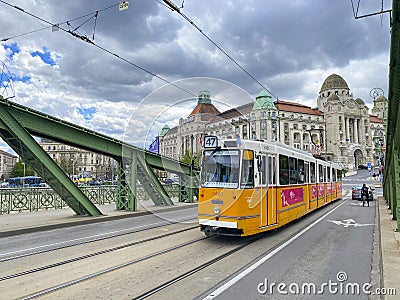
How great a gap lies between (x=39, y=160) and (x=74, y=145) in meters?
1.97

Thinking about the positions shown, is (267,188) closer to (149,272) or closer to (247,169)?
(247,169)

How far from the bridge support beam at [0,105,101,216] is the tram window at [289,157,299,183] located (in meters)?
9.76

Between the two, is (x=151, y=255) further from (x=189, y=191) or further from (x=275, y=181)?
(x=189, y=191)

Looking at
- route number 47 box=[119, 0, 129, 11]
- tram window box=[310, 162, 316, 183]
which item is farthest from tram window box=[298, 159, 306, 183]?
route number 47 box=[119, 0, 129, 11]

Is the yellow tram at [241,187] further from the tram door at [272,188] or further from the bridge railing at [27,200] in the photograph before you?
the bridge railing at [27,200]

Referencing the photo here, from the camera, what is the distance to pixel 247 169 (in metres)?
9.91

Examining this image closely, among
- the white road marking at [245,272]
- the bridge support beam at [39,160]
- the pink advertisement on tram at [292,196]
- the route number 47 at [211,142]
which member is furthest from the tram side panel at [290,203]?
the bridge support beam at [39,160]

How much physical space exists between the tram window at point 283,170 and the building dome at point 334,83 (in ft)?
413

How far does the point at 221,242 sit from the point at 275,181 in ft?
9.13

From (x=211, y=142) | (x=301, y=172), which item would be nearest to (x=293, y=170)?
(x=301, y=172)

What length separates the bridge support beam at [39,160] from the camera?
12812 millimetres

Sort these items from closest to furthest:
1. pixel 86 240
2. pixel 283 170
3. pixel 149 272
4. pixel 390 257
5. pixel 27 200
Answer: pixel 149 272, pixel 390 257, pixel 86 240, pixel 283 170, pixel 27 200

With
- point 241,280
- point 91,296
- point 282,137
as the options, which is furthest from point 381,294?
point 282,137

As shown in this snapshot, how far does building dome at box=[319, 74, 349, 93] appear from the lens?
12612 cm
